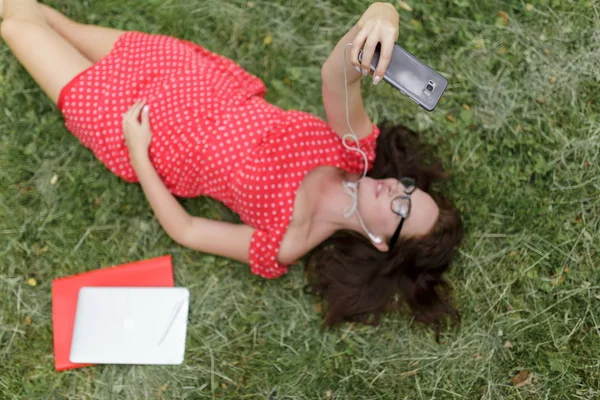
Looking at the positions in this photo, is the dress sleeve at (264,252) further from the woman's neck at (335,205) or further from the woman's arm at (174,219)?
the woman's neck at (335,205)

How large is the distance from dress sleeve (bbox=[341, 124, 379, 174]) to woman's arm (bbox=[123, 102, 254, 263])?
0.65 m

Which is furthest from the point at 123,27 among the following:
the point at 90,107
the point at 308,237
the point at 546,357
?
the point at 546,357

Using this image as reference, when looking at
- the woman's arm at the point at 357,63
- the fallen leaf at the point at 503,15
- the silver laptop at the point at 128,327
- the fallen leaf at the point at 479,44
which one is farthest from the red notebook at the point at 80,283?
the fallen leaf at the point at 503,15

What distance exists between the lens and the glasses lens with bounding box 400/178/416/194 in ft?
8.91

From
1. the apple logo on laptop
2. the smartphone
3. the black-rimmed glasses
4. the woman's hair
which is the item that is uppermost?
the smartphone

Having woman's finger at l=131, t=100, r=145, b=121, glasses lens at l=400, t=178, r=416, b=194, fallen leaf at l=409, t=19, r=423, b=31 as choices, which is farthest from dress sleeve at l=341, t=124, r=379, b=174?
woman's finger at l=131, t=100, r=145, b=121

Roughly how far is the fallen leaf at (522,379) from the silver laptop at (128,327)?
1.95 m

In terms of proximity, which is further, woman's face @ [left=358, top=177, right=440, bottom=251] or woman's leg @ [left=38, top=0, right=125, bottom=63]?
woman's leg @ [left=38, top=0, right=125, bottom=63]

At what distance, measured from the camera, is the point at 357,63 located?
6.72 feet

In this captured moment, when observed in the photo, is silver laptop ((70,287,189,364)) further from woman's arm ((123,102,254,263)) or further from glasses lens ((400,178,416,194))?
glasses lens ((400,178,416,194))

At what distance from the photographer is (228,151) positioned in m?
2.74

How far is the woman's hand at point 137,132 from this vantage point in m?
2.78

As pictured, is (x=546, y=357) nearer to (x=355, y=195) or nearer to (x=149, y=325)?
(x=355, y=195)

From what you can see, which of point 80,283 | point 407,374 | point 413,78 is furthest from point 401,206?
point 80,283
